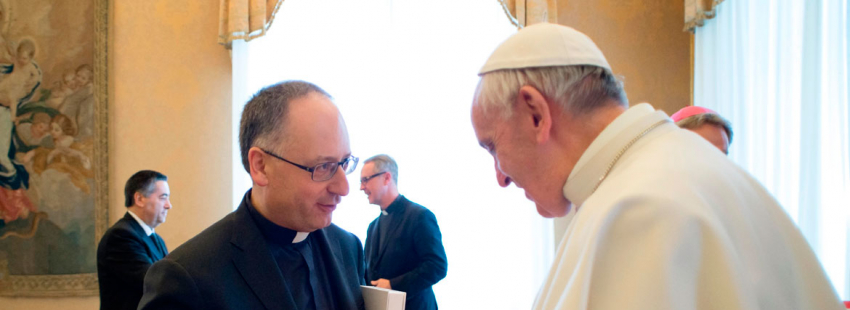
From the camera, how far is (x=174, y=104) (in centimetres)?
651

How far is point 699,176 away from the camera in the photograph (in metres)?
1.17

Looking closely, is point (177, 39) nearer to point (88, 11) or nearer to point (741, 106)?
point (88, 11)

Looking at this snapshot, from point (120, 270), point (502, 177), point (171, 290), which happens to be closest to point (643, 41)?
point (120, 270)

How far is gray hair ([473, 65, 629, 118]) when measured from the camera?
1.40m

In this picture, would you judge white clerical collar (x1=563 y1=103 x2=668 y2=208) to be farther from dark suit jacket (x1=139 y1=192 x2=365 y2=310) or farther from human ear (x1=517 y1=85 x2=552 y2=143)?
dark suit jacket (x1=139 y1=192 x2=365 y2=310)

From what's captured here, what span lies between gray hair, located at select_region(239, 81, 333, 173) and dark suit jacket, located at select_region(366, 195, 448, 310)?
2691mm

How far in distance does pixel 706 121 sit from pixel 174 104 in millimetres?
5112

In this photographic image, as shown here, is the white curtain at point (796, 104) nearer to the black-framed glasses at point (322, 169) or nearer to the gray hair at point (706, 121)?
the gray hair at point (706, 121)

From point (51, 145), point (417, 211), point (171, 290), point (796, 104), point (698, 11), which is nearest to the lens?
point (171, 290)

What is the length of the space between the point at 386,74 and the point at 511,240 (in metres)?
2.07

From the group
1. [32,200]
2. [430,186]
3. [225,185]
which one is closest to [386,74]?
[430,186]

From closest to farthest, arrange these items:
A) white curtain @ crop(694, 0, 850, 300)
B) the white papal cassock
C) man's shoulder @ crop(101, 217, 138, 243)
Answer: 1. the white papal cassock
2. white curtain @ crop(694, 0, 850, 300)
3. man's shoulder @ crop(101, 217, 138, 243)

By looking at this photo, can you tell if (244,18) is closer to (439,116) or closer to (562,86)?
(439,116)

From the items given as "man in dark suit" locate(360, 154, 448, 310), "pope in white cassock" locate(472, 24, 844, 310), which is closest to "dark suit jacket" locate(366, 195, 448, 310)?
"man in dark suit" locate(360, 154, 448, 310)
